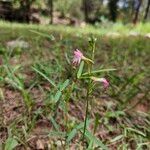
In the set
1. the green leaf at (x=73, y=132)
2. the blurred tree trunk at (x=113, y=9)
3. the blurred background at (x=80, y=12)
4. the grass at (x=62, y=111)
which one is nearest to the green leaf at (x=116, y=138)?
the grass at (x=62, y=111)

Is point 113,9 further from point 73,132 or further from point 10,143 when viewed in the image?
point 73,132

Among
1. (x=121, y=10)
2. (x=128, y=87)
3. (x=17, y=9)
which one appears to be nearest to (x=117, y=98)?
(x=128, y=87)

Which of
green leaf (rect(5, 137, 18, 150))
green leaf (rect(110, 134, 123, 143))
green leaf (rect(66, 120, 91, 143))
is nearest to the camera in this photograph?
green leaf (rect(66, 120, 91, 143))

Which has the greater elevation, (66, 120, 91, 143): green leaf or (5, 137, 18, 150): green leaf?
(66, 120, 91, 143): green leaf

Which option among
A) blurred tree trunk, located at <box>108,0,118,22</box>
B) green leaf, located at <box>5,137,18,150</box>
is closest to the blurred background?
blurred tree trunk, located at <box>108,0,118,22</box>

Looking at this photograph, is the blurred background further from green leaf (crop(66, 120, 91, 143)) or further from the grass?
green leaf (crop(66, 120, 91, 143))

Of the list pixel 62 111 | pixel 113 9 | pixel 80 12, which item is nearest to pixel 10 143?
pixel 62 111

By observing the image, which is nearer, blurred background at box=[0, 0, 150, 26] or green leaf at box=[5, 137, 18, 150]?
green leaf at box=[5, 137, 18, 150]

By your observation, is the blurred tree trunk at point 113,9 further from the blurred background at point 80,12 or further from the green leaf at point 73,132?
the green leaf at point 73,132

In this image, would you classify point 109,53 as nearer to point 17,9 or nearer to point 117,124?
point 117,124

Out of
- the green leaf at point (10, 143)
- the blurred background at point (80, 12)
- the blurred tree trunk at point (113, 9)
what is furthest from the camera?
the blurred tree trunk at point (113, 9)
